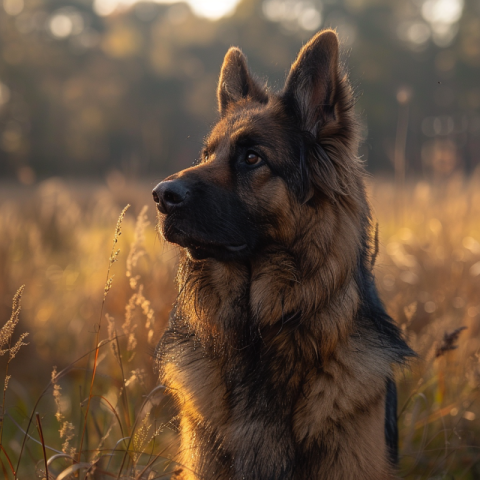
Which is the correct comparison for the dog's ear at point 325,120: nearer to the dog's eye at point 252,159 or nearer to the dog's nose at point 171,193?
the dog's eye at point 252,159

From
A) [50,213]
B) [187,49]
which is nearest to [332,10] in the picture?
[187,49]

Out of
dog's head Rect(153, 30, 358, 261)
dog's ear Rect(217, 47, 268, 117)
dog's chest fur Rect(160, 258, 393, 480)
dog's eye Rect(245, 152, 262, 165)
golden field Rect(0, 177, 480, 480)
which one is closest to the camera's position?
dog's chest fur Rect(160, 258, 393, 480)

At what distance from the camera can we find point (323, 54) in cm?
266

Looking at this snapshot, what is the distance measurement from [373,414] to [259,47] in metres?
35.4

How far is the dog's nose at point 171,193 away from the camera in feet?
8.24

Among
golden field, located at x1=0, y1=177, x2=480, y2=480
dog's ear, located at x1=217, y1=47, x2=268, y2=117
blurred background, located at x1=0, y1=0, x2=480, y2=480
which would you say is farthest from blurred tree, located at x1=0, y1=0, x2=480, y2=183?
dog's ear, located at x1=217, y1=47, x2=268, y2=117

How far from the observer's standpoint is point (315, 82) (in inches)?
109

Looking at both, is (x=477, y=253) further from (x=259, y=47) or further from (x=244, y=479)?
(x=259, y=47)

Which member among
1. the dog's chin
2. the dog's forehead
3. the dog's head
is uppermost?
the dog's forehead

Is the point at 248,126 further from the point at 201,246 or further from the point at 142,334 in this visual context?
the point at 142,334

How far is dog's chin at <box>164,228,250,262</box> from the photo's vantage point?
2.60 meters

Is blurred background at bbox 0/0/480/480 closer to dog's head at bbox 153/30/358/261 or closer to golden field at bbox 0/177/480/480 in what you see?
golden field at bbox 0/177/480/480

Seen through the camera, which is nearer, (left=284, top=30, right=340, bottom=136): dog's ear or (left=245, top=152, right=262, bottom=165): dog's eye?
(left=284, top=30, right=340, bottom=136): dog's ear

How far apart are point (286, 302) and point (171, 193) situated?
0.83 metres
